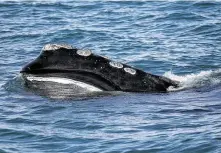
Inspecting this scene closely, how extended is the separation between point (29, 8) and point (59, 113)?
57.0 ft

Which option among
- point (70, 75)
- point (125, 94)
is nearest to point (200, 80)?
point (125, 94)

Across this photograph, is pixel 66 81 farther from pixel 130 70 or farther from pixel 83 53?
pixel 130 70

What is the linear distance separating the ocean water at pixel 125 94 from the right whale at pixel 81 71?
25 centimetres

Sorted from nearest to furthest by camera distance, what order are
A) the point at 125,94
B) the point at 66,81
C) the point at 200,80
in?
the point at 66,81 → the point at 125,94 → the point at 200,80

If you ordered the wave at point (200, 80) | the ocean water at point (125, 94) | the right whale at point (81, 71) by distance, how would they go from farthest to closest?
the wave at point (200, 80), the right whale at point (81, 71), the ocean water at point (125, 94)

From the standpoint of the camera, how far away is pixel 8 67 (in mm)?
16375

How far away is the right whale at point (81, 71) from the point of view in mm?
11891

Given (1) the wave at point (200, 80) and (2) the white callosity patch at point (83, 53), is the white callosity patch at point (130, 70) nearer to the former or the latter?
(2) the white callosity patch at point (83, 53)

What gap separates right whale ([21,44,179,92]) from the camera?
11.9 m

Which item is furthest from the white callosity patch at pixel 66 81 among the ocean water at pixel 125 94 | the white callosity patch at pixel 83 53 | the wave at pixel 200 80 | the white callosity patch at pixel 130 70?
the wave at pixel 200 80

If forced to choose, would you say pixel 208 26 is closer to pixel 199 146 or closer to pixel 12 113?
pixel 12 113

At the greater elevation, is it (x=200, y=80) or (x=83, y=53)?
(x=83, y=53)

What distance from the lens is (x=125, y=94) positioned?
39.7 ft

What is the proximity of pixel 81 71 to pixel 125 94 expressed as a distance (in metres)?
0.93
